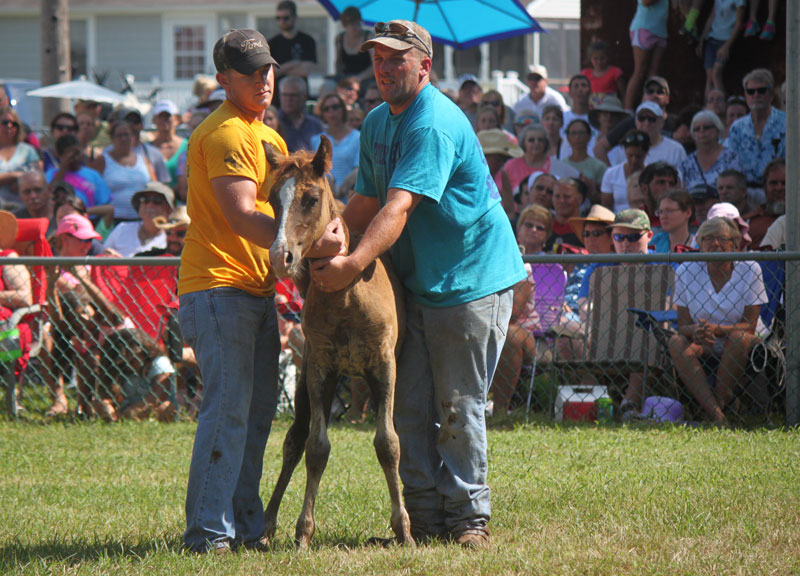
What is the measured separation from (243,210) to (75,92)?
1217cm

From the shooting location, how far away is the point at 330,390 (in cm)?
479

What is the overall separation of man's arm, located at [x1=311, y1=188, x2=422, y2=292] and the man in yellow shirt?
0.37 m

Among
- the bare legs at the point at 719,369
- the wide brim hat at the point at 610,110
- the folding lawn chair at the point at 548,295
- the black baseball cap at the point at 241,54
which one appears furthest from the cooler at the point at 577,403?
the wide brim hat at the point at 610,110

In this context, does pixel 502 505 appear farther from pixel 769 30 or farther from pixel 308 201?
pixel 769 30

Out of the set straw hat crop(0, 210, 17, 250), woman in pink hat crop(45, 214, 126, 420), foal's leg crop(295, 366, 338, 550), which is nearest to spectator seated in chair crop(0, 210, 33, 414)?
woman in pink hat crop(45, 214, 126, 420)

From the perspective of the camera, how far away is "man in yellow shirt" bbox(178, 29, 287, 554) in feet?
14.9

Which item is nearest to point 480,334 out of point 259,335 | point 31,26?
point 259,335

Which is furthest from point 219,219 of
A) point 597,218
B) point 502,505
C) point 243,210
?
point 597,218

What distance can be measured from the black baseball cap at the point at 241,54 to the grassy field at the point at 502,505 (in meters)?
2.19

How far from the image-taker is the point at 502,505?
5594 millimetres

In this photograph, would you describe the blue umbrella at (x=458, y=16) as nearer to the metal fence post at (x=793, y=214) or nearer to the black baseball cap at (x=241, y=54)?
the metal fence post at (x=793, y=214)

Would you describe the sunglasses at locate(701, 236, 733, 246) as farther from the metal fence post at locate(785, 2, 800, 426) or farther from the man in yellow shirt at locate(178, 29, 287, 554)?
the man in yellow shirt at locate(178, 29, 287, 554)

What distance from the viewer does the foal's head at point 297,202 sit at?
13.4 ft

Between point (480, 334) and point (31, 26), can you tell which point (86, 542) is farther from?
point (31, 26)
